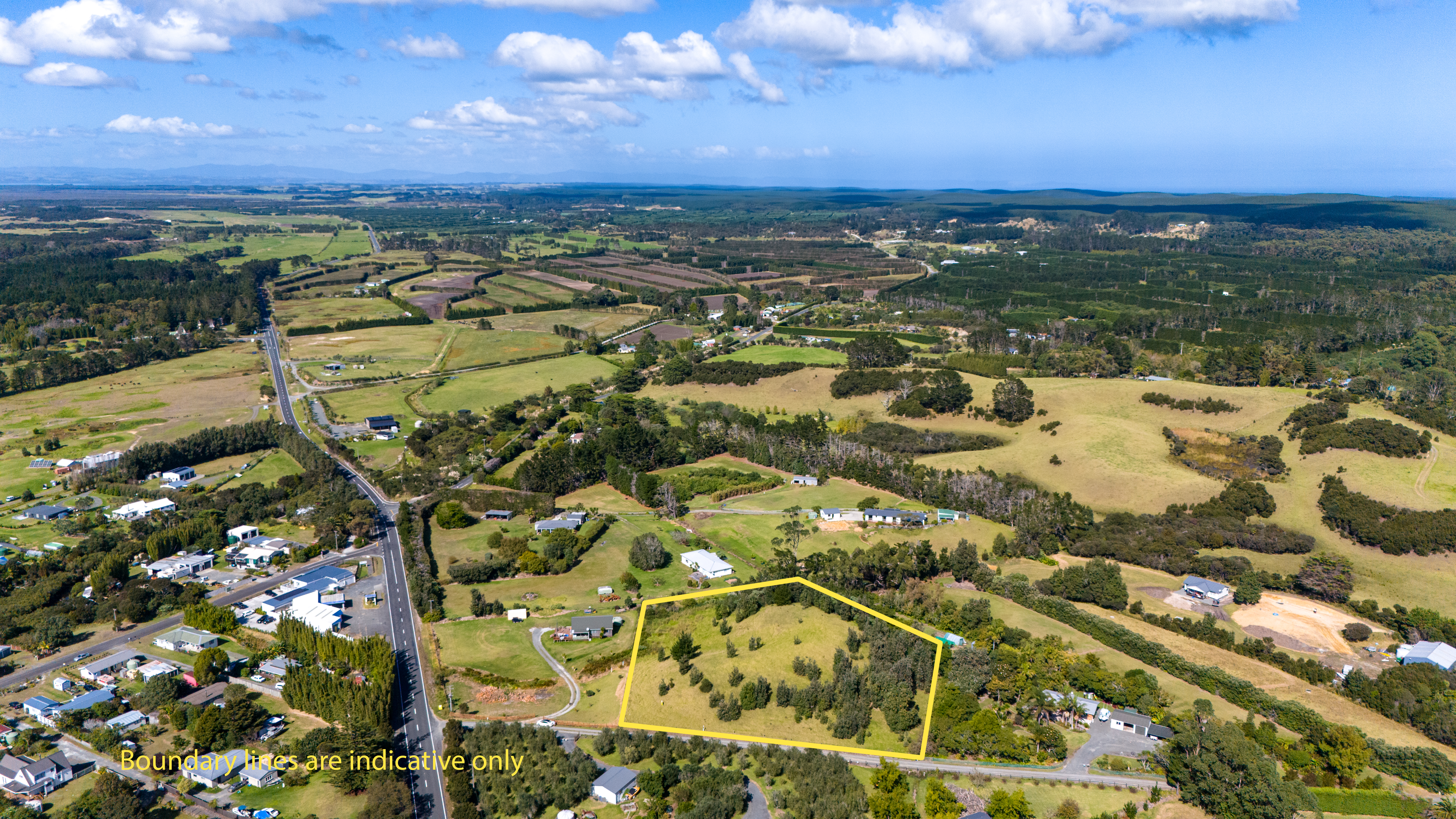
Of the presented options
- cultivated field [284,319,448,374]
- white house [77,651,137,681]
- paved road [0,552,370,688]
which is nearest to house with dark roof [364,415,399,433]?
cultivated field [284,319,448,374]

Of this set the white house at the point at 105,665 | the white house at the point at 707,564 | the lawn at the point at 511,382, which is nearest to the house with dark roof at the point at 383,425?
the lawn at the point at 511,382

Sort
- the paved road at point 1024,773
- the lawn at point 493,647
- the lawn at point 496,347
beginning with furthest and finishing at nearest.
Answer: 1. the lawn at point 496,347
2. the lawn at point 493,647
3. the paved road at point 1024,773

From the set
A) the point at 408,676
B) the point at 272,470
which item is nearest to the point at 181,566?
the point at 272,470

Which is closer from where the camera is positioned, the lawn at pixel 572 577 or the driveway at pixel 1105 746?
the driveway at pixel 1105 746

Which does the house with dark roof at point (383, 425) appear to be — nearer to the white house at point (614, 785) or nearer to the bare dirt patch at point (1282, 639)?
the white house at point (614, 785)

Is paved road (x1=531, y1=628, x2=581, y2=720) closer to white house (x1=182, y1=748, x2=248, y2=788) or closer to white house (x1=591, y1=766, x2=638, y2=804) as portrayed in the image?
white house (x1=591, y1=766, x2=638, y2=804)
